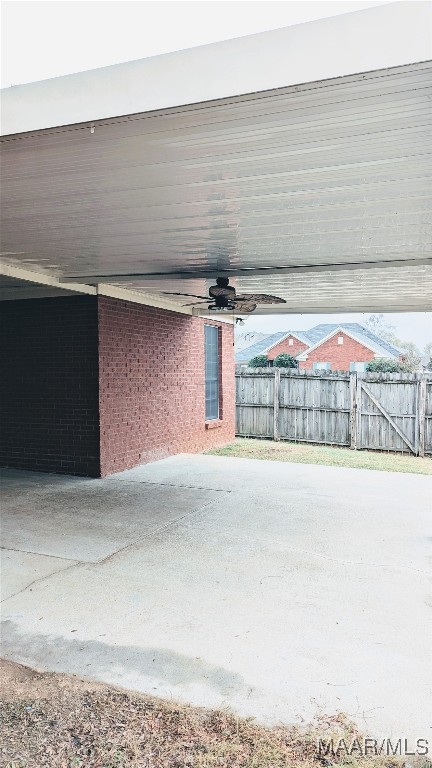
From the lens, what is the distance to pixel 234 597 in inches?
146

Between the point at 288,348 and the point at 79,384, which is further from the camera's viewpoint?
the point at 288,348

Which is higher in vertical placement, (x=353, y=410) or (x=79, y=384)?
(x=79, y=384)

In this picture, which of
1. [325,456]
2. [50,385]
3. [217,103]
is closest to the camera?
[217,103]

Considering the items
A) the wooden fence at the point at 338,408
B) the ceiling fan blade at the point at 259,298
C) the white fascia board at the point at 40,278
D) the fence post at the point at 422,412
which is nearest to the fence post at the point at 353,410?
the wooden fence at the point at 338,408

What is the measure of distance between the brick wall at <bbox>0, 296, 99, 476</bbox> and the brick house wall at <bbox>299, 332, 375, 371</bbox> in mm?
24376

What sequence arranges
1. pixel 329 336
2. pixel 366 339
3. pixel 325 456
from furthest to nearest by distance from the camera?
pixel 329 336, pixel 366 339, pixel 325 456

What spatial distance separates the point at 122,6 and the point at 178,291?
5249 millimetres

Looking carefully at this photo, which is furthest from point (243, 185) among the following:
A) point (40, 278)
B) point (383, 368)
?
point (383, 368)

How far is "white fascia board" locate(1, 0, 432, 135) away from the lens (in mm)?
1969

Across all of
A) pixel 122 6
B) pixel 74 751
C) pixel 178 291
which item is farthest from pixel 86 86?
pixel 178 291

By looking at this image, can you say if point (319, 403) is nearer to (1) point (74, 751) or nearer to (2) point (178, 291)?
(2) point (178, 291)

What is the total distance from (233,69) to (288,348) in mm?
33701

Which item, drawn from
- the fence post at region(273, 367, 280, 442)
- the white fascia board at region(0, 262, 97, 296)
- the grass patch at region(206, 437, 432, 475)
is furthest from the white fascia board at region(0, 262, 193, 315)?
the fence post at region(273, 367, 280, 442)

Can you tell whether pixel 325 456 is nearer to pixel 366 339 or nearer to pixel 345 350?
pixel 345 350
